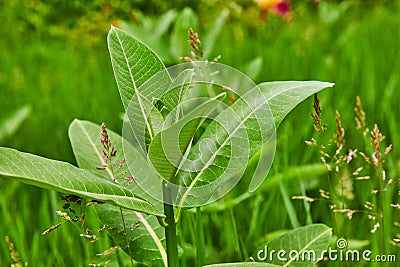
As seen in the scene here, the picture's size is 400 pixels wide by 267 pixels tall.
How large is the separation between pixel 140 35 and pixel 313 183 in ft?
2.24

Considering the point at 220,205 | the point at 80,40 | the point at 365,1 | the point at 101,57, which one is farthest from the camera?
the point at 365,1

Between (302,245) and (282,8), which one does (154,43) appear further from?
(282,8)

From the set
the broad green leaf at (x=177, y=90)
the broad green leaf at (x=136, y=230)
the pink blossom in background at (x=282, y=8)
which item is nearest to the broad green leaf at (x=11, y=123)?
the broad green leaf at (x=136, y=230)

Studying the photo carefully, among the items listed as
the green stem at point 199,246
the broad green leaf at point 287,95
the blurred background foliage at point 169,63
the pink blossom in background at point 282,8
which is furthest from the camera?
the pink blossom in background at point 282,8

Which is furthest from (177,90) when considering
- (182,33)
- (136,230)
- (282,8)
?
(282,8)

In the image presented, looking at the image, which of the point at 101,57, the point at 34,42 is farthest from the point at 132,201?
the point at 34,42

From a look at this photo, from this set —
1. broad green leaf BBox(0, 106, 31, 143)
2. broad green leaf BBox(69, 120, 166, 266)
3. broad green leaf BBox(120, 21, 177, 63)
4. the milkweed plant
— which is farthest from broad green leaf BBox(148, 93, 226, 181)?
broad green leaf BBox(0, 106, 31, 143)

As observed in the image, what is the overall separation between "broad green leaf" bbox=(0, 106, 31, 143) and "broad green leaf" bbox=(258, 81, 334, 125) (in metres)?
1.12

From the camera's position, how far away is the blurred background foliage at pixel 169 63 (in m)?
1.17

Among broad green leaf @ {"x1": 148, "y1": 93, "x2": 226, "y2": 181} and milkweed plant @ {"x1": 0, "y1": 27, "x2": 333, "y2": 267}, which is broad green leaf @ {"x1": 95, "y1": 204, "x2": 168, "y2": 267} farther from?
broad green leaf @ {"x1": 148, "y1": 93, "x2": 226, "y2": 181}

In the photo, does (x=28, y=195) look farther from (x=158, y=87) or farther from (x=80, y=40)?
(x=80, y=40)

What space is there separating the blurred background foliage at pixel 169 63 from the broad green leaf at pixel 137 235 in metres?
0.18

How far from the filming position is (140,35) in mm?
1646

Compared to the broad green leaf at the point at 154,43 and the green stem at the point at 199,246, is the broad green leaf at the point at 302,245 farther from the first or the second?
the broad green leaf at the point at 154,43
